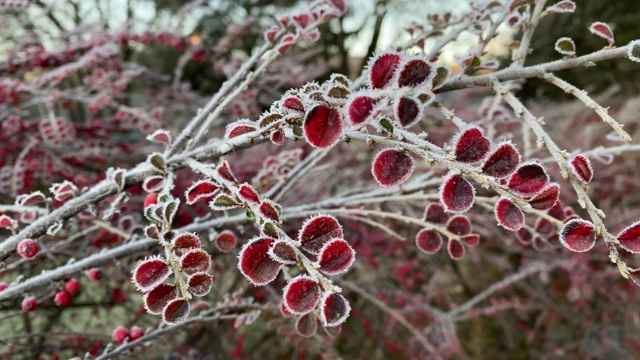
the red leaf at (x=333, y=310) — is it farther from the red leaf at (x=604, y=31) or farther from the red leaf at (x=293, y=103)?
the red leaf at (x=604, y=31)

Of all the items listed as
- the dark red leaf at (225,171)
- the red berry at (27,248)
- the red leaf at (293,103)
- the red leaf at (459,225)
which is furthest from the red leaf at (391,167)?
the red berry at (27,248)

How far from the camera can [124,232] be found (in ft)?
3.28

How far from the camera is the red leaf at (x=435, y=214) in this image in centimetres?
90

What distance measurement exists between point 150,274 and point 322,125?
27 centimetres

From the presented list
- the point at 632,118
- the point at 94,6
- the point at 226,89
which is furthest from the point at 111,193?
the point at 632,118

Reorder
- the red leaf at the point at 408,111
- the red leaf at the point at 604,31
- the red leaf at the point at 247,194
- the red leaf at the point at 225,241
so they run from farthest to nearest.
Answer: the red leaf at the point at 225,241 → the red leaf at the point at 604,31 → the red leaf at the point at 247,194 → the red leaf at the point at 408,111

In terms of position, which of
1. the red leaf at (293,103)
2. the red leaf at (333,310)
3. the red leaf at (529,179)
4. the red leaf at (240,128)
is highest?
the red leaf at (529,179)

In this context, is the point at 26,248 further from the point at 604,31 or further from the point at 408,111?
the point at 604,31

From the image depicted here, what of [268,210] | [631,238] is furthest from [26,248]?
[631,238]

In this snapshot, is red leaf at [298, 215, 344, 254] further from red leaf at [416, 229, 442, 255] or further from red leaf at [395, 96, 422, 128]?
red leaf at [416, 229, 442, 255]

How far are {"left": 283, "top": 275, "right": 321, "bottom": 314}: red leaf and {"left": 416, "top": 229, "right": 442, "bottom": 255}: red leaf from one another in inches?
15.9

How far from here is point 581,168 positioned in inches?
22.6

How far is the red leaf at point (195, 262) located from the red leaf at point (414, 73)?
0.30 meters

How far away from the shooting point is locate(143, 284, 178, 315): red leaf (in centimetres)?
55
